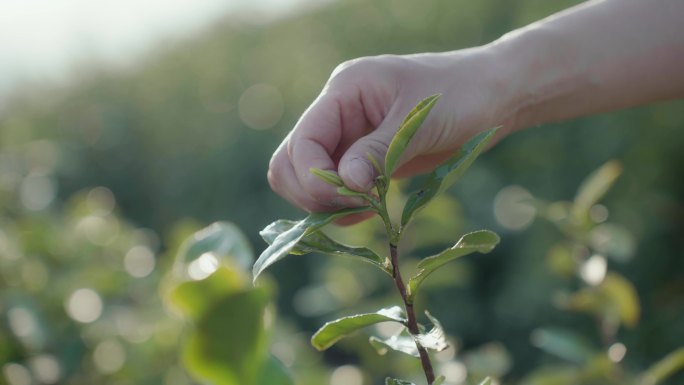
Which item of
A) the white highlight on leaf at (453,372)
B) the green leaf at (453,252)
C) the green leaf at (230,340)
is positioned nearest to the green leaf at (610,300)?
the white highlight on leaf at (453,372)

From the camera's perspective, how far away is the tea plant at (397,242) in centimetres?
84

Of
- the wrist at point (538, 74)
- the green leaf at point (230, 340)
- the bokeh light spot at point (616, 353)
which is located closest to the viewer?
the green leaf at point (230, 340)

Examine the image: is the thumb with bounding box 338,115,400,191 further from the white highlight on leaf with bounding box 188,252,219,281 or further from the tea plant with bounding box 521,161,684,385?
the tea plant with bounding box 521,161,684,385

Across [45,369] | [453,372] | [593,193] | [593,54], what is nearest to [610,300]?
[593,193]

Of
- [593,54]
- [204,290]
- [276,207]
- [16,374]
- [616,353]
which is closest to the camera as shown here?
[204,290]

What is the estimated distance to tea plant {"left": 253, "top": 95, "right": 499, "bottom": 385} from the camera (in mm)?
842

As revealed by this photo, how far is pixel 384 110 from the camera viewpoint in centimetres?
114

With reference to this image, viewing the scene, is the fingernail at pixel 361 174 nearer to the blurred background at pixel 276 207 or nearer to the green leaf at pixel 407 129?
the green leaf at pixel 407 129

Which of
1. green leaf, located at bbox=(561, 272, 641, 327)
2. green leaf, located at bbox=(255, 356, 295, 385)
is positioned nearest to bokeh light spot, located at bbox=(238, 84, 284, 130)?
green leaf, located at bbox=(561, 272, 641, 327)

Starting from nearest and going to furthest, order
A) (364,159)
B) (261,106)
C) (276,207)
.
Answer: (364,159) → (276,207) → (261,106)

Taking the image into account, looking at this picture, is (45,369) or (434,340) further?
(45,369)

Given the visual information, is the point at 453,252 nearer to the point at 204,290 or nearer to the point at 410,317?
the point at 410,317

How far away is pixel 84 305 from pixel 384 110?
1.16 m

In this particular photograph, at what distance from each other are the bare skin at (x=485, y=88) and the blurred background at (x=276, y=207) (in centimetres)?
24
